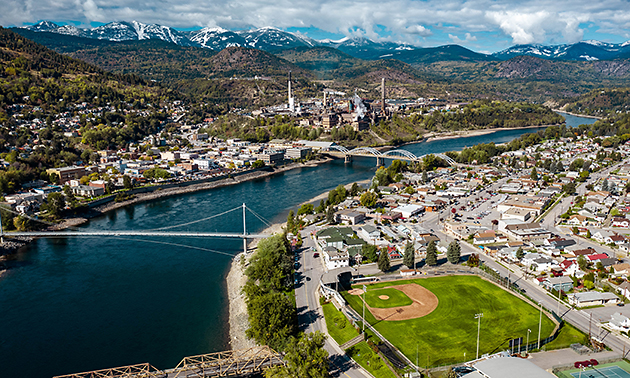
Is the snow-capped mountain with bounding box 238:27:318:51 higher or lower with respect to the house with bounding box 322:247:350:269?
higher

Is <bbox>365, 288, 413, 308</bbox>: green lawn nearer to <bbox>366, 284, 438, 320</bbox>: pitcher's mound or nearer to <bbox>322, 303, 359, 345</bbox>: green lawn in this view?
<bbox>366, 284, 438, 320</bbox>: pitcher's mound

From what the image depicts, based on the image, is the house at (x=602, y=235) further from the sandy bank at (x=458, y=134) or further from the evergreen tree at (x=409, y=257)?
the sandy bank at (x=458, y=134)

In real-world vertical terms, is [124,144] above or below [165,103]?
below

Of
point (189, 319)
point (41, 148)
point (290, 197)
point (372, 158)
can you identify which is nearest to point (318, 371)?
point (189, 319)

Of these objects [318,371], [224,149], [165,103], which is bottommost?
[318,371]

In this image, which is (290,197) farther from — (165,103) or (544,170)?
(165,103)

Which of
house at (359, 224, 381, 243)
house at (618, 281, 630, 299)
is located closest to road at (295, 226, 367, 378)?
house at (359, 224, 381, 243)

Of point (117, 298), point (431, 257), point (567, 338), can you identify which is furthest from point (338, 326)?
point (117, 298)

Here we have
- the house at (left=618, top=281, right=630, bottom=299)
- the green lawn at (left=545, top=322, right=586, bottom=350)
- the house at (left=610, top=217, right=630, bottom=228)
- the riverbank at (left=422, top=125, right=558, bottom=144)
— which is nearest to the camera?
the green lawn at (left=545, top=322, right=586, bottom=350)
